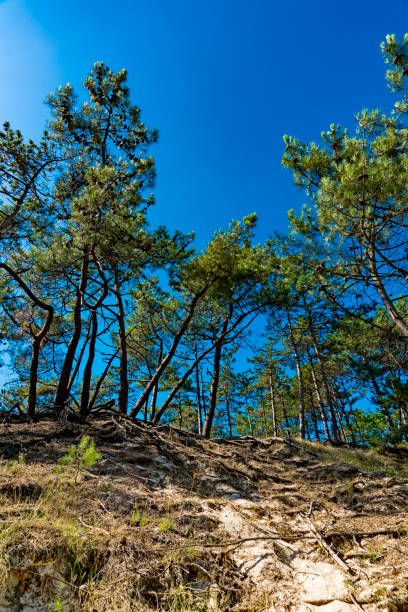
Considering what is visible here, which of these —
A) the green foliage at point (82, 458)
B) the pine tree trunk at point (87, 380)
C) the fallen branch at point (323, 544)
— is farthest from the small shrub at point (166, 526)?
the pine tree trunk at point (87, 380)

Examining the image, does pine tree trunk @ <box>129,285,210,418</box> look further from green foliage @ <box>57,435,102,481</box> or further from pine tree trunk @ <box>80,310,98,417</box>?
green foliage @ <box>57,435,102,481</box>

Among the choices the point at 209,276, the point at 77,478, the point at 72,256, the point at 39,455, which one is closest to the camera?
the point at 77,478

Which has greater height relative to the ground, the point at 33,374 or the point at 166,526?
the point at 33,374

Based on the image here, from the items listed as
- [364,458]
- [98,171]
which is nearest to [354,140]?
[98,171]

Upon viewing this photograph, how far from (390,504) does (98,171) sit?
7605 millimetres

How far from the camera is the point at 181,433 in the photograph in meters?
7.11

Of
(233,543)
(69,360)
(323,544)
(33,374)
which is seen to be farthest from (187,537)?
(69,360)

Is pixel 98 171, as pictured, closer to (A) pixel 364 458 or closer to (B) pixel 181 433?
(B) pixel 181 433

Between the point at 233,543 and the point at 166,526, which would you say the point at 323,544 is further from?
the point at 166,526

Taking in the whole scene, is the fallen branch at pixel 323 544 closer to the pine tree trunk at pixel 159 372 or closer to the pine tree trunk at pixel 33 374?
the pine tree trunk at pixel 159 372

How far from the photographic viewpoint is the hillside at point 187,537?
2.26 meters

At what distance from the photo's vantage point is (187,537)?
306 centimetres

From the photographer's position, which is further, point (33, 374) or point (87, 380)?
point (87, 380)

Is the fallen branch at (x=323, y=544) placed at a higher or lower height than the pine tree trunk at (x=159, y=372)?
lower
